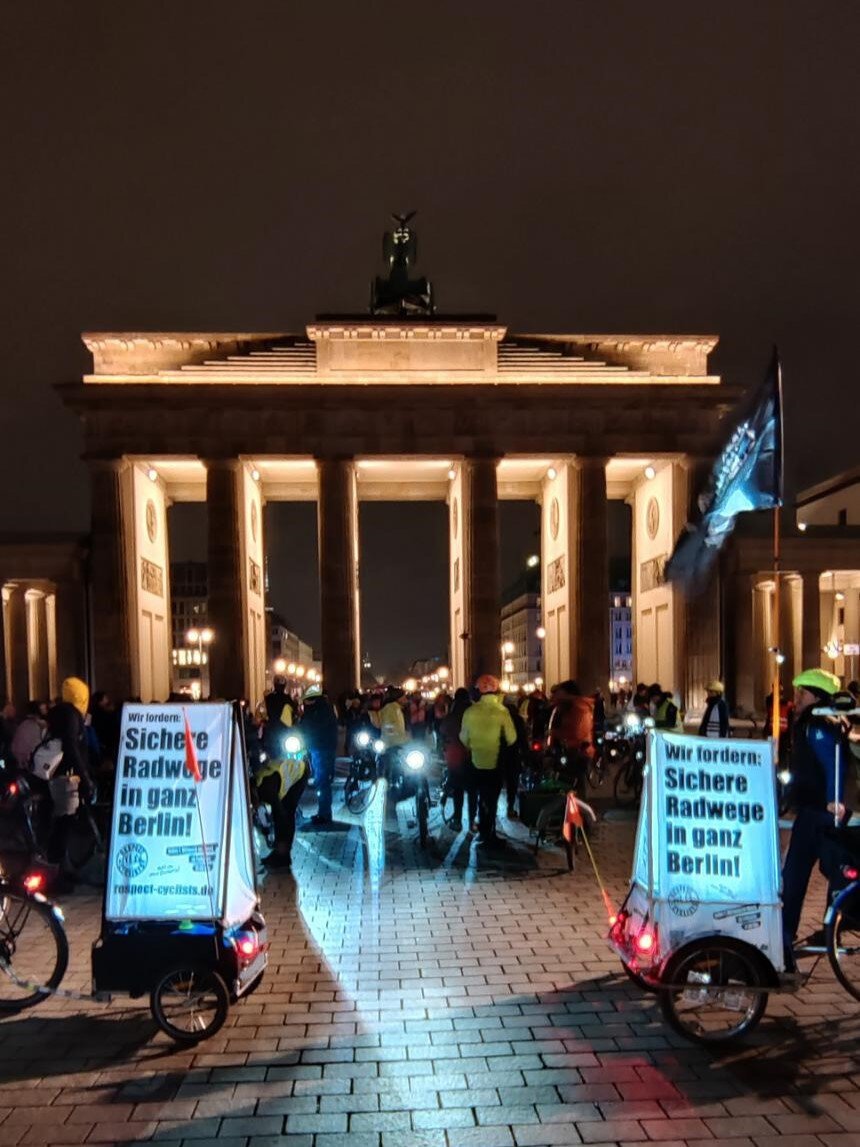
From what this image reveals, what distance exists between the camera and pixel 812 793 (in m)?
6.32

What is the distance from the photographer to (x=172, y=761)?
5.89m

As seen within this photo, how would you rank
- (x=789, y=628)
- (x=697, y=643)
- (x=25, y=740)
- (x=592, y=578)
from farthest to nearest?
(x=789, y=628)
(x=592, y=578)
(x=697, y=643)
(x=25, y=740)

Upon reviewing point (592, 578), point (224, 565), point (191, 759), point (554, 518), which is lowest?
point (191, 759)

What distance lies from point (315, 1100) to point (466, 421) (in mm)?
33600

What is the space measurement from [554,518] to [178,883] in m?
38.3

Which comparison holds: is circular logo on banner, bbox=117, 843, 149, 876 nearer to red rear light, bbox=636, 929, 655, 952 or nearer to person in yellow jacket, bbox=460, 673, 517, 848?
red rear light, bbox=636, 929, 655, 952

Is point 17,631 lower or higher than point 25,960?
higher

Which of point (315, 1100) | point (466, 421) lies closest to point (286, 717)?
point (315, 1100)

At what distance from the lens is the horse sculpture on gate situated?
4300 centimetres

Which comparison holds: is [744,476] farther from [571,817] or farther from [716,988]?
[716,988]

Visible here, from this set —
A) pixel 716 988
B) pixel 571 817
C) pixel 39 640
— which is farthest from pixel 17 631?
pixel 716 988

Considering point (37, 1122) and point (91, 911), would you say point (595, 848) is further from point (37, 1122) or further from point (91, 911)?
point (37, 1122)

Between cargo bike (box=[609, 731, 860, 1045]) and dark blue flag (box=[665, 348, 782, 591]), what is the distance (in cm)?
354

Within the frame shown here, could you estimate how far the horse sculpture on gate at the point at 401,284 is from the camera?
4300 cm
